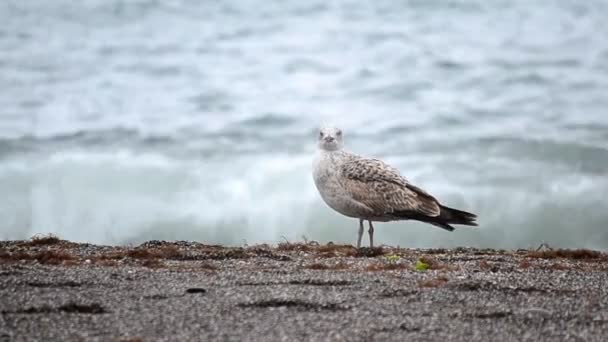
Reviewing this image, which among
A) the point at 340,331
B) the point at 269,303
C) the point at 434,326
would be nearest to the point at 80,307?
the point at 269,303

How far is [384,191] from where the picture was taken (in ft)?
48.6

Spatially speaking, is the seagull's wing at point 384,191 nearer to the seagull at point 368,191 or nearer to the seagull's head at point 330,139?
the seagull at point 368,191

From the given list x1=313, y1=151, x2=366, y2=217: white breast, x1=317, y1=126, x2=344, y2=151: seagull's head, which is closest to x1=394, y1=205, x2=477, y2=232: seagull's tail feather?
x1=313, y1=151, x2=366, y2=217: white breast

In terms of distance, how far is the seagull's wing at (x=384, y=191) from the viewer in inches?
580

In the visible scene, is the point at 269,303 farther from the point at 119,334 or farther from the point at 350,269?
the point at 350,269

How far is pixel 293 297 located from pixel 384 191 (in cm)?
541

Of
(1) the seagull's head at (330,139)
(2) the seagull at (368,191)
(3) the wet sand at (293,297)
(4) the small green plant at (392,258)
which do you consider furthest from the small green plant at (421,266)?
(1) the seagull's head at (330,139)

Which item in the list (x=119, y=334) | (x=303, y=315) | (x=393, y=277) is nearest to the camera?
(x=119, y=334)

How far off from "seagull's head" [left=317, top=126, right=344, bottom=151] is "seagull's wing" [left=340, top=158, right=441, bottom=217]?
40 centimetres

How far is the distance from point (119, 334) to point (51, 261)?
4504 mm

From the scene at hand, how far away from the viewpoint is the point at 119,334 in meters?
8.18

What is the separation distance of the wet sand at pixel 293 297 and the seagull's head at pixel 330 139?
2158 mm

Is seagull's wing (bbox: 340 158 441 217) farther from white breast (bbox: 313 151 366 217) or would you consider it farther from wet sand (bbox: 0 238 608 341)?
wet sand (bbox: 0 238 608 341)

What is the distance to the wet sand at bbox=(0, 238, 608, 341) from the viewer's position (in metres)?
8.38
